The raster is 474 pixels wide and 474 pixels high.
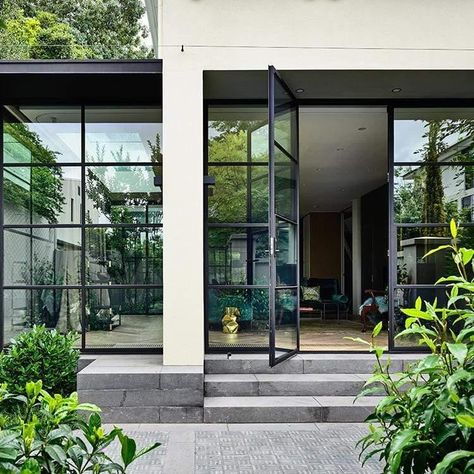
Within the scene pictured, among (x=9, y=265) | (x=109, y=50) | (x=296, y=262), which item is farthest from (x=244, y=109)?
(x=109, y=50)

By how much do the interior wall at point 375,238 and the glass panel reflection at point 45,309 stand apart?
6462mm

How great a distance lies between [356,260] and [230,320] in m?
7.26

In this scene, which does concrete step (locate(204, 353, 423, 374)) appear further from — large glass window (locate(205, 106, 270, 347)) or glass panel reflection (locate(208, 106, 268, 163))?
glass panel reflection (locate(208, 106, 268, 163))

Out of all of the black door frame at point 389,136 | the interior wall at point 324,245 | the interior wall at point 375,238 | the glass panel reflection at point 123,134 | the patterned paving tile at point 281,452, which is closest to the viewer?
the patterned paving tile at point 281,452

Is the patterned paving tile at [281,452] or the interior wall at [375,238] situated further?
the interior wall at [375,238]

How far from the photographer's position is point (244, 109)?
19.6 ft

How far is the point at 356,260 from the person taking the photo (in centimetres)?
1229

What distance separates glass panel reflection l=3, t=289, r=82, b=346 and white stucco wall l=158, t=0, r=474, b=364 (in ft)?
6.20

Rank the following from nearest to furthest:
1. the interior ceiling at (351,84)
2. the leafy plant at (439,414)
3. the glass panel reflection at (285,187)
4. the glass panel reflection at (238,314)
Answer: the leafy plant at (439,414), the glass panel reflection at (285,187), the interior ceiling at (351,84), the glass panel reflection at (238,314)

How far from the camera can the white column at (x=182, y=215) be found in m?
4.87

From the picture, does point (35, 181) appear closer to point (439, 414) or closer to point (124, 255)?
point (124, 255)

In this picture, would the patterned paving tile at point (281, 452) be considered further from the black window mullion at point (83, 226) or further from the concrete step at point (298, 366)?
the black window mullion at point (83, 226)

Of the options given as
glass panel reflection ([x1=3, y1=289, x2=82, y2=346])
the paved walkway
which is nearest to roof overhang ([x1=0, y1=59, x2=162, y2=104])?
glass panel reflection ([x1=3, y1=289, x2=82, y2=346])

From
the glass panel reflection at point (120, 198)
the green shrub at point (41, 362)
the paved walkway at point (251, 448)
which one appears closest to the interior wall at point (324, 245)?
the glass panel reflection at point (120, 198)
